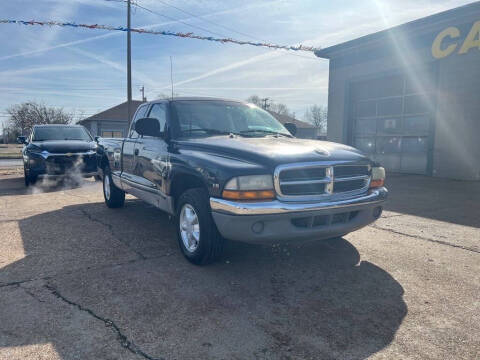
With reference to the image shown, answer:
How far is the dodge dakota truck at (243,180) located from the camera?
10.8ft

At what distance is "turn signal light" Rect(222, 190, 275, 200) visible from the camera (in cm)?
328

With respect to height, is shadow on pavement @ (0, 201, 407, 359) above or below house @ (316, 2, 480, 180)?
below

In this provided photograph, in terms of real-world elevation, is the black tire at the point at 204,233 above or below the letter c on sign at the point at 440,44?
below

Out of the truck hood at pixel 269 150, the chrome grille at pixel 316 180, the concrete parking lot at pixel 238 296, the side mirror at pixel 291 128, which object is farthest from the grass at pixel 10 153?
the chrome grille at pixel 316 180

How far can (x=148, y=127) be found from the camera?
15.0ft

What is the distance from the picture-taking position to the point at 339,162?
12.0ft

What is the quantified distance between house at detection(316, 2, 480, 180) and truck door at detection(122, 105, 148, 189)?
1162 cm

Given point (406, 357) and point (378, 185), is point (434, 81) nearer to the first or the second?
point (378, 185)

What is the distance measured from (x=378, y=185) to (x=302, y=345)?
2.32 m

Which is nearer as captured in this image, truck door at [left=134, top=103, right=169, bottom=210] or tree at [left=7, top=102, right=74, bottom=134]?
truck door at [left=134, top=103, right=169, bottom=210]

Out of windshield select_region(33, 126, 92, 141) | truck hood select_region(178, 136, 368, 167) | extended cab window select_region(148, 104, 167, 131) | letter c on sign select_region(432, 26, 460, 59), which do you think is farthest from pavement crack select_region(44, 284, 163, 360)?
letter c on sign select_region(432, 26, 460, 59)

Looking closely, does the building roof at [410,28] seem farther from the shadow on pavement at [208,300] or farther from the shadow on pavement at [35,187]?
the shadow on pavement at [35,187]

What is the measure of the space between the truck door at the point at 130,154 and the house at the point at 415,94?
11.6 m

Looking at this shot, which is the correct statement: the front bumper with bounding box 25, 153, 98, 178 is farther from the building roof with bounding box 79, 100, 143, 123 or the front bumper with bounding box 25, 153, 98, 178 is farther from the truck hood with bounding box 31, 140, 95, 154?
the building roof with bounding box 79, 100, 143, 123
